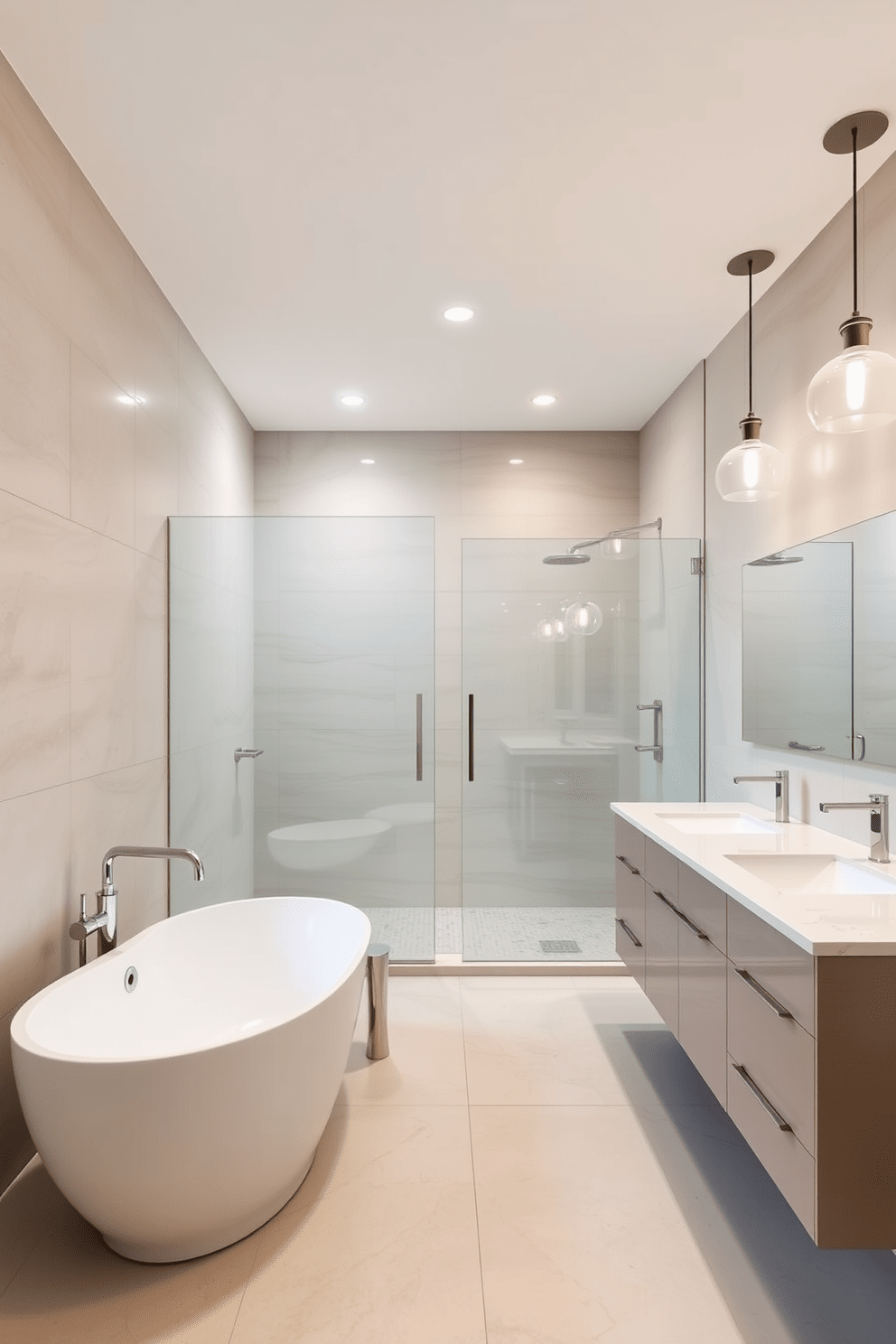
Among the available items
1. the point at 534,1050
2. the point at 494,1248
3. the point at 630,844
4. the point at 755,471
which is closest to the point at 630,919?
the point at 630,844

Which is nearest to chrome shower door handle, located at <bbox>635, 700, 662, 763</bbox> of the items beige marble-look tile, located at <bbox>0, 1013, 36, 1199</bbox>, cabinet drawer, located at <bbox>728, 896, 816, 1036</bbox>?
cabinet drawer, located at <bbox>728, 896, 816, 1036</bbox>

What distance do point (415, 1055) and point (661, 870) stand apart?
105 centimetres

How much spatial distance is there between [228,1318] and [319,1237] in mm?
265

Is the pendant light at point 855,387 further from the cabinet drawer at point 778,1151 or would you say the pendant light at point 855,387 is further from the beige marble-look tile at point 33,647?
the beige marble-look tile at point 33,647

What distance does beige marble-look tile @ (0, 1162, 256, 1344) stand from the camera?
1514mm

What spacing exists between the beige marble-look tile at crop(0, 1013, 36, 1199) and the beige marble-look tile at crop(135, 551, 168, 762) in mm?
1019

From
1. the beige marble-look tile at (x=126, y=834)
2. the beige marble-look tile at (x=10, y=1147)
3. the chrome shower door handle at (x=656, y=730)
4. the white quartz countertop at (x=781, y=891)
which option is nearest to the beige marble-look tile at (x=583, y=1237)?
the white quartz countertop at (x=781, y=891)

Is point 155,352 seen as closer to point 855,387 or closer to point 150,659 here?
point 150,659

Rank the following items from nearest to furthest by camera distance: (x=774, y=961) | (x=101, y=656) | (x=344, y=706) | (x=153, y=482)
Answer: (x=774, y=961) < (x=101, y=656) < (x=153, y=482) < (x=344, y=706)

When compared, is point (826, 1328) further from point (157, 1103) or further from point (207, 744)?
point (207, 744)

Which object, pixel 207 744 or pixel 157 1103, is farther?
pixel 207 744

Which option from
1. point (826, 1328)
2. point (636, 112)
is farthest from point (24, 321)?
point (826, 1328)

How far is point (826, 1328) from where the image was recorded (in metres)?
1.53

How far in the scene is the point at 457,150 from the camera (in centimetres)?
207
